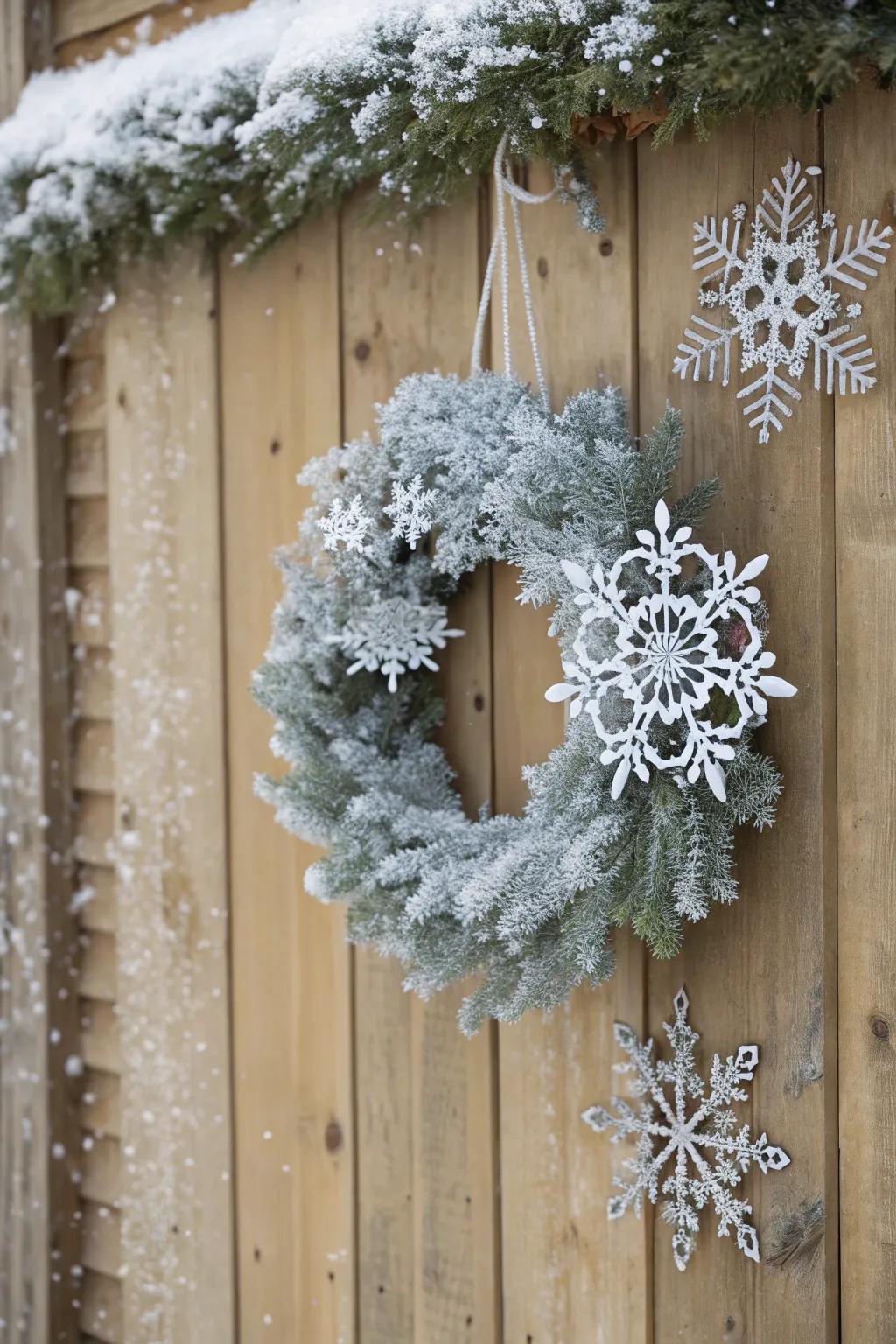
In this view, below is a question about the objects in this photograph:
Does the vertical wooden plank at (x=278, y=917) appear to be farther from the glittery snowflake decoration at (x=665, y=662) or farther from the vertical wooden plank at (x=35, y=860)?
the glittery snowflake decoration at (x=665, y=662)

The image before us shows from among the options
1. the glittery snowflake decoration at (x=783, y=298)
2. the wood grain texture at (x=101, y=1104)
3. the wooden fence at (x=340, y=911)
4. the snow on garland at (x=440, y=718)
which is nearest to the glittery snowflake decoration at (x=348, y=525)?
the snow on garland at (x=440, y=718)

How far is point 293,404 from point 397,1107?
2.84ft

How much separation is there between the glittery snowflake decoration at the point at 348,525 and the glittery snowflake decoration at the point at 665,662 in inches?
9.4

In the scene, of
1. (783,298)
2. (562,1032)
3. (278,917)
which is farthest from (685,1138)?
(783,298)

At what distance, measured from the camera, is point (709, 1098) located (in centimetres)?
115

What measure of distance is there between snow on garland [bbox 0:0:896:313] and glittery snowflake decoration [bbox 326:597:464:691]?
426 mm

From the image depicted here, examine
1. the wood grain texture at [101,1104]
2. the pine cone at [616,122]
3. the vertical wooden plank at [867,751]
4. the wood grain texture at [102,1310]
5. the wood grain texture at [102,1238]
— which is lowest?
the wood grain texture at [102,1310]

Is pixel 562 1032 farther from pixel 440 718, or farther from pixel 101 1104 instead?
pixel 101 1104

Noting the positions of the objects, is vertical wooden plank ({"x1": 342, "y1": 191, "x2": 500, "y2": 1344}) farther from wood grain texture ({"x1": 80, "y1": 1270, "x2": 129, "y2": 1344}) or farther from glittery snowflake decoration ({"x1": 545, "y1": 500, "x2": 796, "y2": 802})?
wood grain texture ({"x1": 80, "y1": 1270, "x2": 129, "y2": 1344})

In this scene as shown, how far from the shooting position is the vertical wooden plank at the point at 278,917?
1466mm

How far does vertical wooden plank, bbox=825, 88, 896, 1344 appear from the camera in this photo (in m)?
1.04

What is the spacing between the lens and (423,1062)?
1.38 m

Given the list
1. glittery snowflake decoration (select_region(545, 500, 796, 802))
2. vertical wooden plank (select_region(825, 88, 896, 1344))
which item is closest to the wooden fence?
vertical wooden plank (select_region(825, 88, 896, 1344))

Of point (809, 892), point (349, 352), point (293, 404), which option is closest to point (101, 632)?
point (293, 404)
